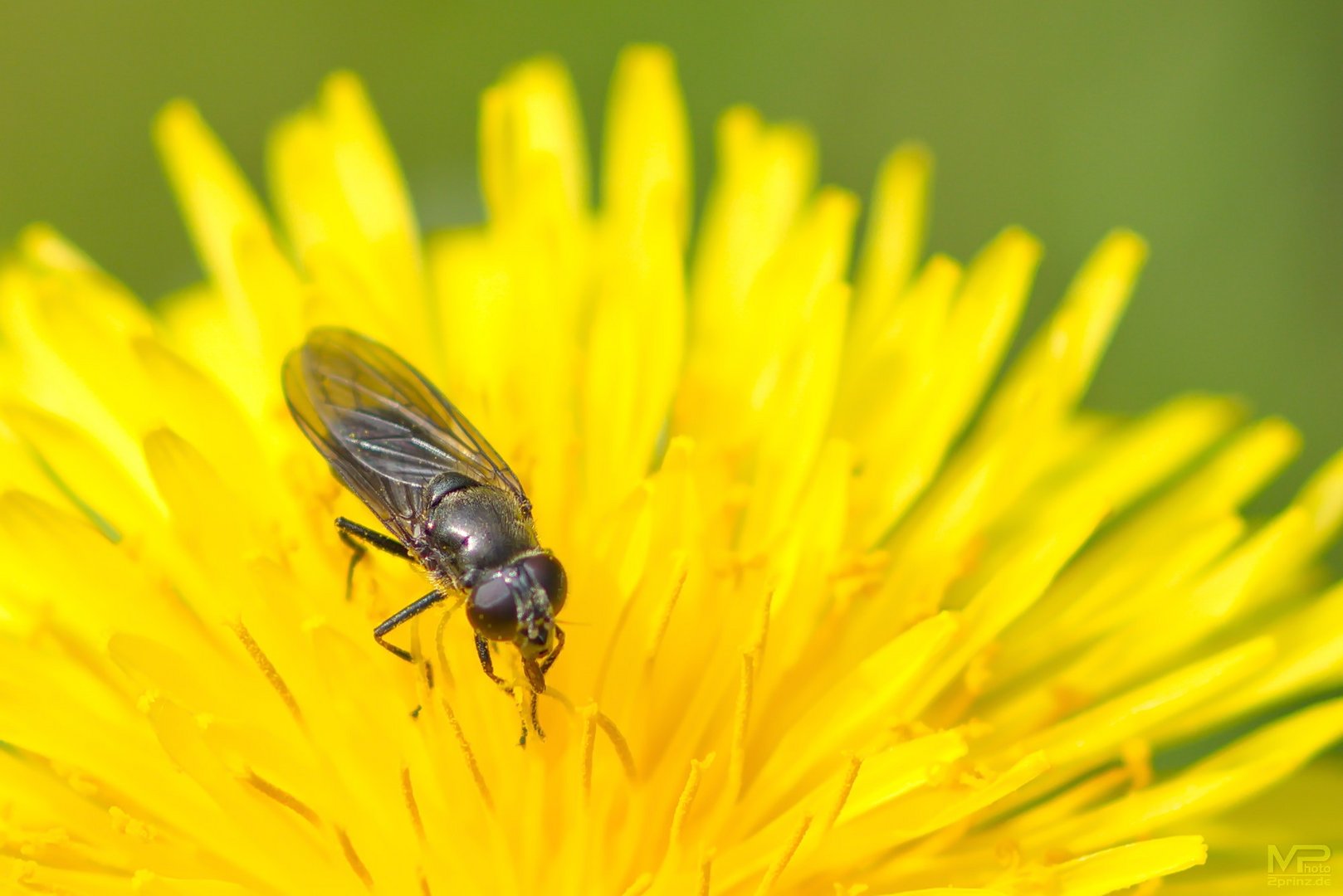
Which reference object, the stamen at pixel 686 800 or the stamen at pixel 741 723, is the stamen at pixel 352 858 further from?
the stamen at pixel 741 723

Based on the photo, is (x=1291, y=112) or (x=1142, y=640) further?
(x=1291, y=112)

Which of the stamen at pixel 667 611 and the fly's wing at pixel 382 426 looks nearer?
the stamen at pixel 667 611

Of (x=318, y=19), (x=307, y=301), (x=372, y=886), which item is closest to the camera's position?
(x=372, y=886)

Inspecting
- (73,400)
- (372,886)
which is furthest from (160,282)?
(372,886)

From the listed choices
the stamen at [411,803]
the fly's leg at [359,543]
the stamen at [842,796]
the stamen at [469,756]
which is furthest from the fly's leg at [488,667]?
the stamen at [842,796]

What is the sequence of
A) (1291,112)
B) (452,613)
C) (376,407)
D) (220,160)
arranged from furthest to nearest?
(1291,112) → (220,160) → (376,407) → (452,613)

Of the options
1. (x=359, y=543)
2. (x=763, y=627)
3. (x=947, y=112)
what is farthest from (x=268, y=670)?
(x=947, y=112)

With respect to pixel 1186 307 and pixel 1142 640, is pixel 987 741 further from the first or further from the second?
pixel 1186 307
